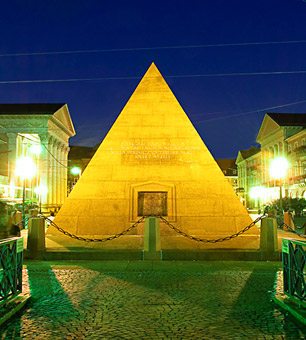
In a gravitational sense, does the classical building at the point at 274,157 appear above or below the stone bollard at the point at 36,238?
above

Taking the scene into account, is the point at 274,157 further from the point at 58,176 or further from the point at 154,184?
the point at 154,184

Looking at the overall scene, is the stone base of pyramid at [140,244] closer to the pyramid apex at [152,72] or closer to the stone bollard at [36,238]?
the stone bollard at [36,238]

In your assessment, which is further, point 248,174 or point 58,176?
point 248,174

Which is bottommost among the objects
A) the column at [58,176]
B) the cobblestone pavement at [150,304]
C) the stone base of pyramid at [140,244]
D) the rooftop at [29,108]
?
the cobblestone pavement at [150,304]

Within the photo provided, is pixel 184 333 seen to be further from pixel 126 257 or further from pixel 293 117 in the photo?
pixel 293 117

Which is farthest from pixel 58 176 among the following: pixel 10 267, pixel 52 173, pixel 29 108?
pixel 10 267

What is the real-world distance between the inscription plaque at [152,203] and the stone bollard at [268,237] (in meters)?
3.51

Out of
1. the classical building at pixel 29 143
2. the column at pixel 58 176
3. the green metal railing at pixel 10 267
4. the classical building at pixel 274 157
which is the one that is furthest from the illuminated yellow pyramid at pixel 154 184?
the column at pixel 58 176

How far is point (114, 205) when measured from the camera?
12203mm

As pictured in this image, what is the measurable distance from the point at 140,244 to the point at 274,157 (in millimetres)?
49983

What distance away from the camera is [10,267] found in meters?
4.87

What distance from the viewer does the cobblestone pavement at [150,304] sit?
4066 millimetres

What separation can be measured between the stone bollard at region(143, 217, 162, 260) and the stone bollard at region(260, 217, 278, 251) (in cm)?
271

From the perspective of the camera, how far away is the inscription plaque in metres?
12.3
